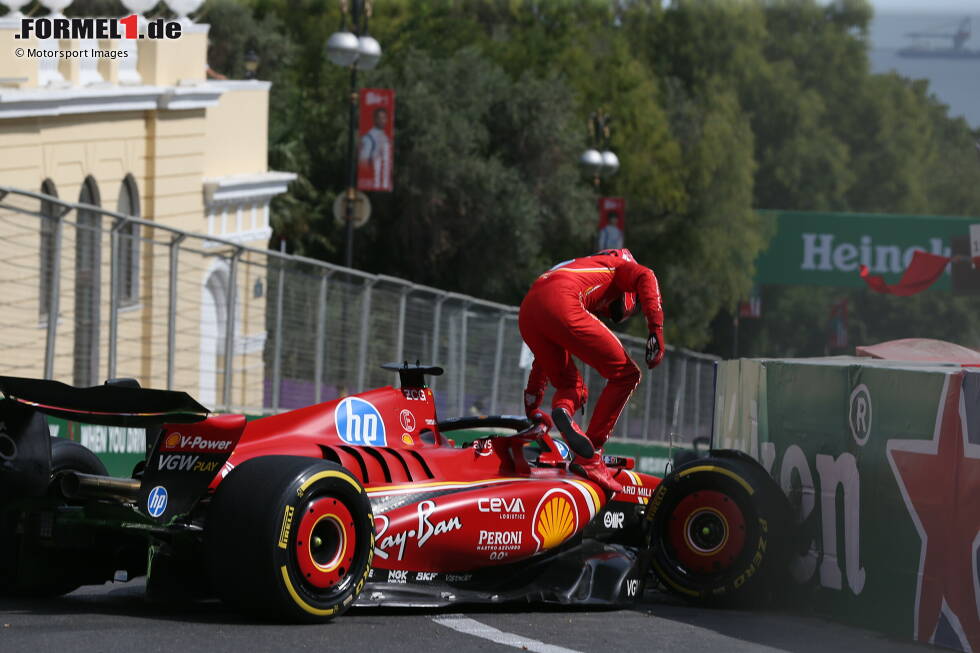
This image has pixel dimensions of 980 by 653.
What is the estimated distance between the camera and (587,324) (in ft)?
29.4

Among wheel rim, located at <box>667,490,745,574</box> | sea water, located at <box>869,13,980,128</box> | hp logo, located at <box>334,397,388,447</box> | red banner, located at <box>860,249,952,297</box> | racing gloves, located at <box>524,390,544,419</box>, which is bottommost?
wheel rim, located at <box>667,490,745,574</box>

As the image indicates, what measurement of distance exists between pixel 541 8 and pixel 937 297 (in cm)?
2372

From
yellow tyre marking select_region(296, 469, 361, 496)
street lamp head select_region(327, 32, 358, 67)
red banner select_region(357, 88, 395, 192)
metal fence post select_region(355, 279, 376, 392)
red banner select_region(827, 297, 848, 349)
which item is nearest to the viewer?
yellow tyre marking select_region(296, 469, 361, 496)

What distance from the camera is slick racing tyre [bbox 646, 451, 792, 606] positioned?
8.67 m

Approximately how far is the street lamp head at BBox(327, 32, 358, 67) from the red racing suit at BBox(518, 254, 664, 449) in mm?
15278

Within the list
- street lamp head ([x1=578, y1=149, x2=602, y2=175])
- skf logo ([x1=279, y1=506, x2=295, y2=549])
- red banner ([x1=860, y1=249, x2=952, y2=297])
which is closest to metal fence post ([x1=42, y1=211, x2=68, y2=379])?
skf logo ([x1=279, y1=506, x2=295, y2=549])

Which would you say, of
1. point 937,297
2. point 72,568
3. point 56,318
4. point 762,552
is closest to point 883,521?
point 762,552

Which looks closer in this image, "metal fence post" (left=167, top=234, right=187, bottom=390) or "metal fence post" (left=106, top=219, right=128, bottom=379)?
"metal fence post" (left=106, top=219, right=128, bottom=379)

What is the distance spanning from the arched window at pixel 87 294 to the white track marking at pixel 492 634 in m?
7.74

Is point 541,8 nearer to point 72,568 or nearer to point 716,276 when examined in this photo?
point 716,276

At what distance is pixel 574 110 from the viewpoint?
158 feet

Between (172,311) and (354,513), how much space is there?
899 cm

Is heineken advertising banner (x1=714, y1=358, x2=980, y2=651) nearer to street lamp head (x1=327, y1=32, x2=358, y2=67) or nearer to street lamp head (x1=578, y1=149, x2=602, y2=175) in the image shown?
street lamp head (x1=327, y1=32, x2=358, y2=67)

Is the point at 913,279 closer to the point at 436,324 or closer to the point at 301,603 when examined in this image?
the point at 436,324
